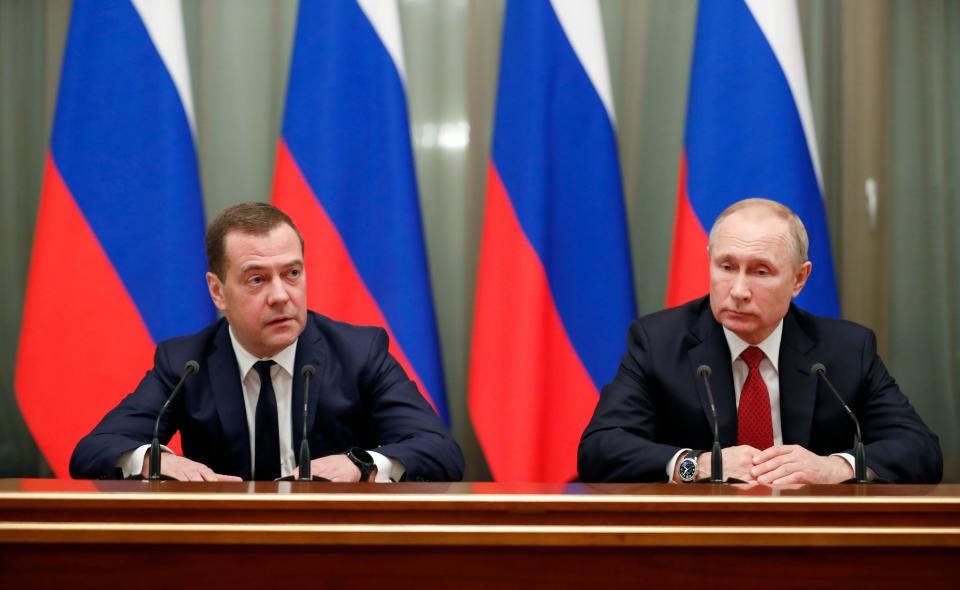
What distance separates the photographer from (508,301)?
4066 mm

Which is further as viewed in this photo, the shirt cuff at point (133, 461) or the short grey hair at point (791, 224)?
the short grey hair at point (791, 224)

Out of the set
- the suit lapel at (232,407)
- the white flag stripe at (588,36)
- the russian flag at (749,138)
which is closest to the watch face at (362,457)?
the suit lapel at (232,407)

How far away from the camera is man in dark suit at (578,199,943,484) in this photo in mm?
2930

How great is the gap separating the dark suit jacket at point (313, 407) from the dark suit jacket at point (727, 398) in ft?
1.60

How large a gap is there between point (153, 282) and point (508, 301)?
142 cm

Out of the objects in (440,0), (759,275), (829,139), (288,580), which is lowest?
(288,580)

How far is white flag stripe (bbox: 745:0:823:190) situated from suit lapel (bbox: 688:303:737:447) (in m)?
1.18

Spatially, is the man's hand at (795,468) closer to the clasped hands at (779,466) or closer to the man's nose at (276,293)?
the clasped hands at (779,466)

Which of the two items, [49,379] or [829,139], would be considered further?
[829,139]

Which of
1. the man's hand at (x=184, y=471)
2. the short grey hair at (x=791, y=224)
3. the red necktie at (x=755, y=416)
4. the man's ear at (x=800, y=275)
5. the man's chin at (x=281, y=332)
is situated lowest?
the man's hand at (x=184, y=471)

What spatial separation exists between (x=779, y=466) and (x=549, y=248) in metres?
1.80

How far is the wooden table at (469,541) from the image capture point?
Result: 1.61 m

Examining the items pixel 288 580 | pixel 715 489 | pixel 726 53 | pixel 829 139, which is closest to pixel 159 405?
pixel 288 580

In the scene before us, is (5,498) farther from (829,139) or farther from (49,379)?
(829,139)
